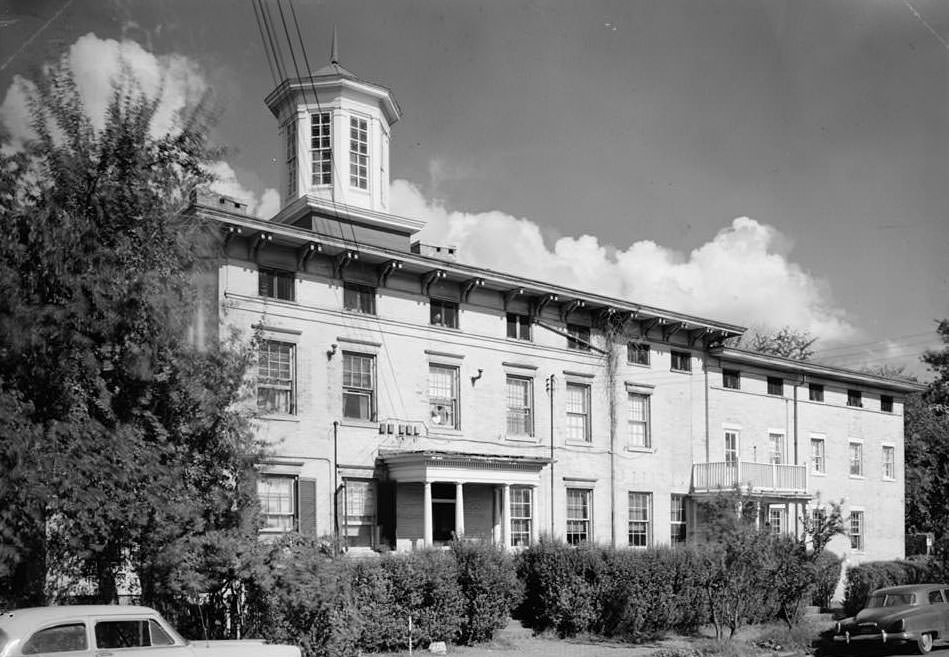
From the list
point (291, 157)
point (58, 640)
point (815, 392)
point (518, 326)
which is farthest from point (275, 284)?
point (815, 392)

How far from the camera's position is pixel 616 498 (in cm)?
3266

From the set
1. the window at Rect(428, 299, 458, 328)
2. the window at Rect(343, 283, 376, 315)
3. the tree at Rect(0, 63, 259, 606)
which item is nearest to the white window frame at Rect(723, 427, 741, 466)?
the window at Rect(428, 299, 458, 328)

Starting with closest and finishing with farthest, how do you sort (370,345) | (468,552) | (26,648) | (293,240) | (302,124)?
(26,648)
(468,552)
(293,240)
(370,345)
(302,124)

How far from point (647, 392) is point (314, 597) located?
67.1 ft

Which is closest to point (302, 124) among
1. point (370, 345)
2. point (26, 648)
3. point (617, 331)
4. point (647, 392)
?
point (370, 345)

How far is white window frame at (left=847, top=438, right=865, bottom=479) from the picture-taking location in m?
41.4

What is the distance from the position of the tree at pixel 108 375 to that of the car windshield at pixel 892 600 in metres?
16.0

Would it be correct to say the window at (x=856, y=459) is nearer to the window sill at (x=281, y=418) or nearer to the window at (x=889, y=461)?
the window at (x=889, y=461)

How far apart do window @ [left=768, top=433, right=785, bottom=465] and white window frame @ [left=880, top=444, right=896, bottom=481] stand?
23.5ft

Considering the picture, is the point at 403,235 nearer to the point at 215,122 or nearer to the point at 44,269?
the point at 215,122

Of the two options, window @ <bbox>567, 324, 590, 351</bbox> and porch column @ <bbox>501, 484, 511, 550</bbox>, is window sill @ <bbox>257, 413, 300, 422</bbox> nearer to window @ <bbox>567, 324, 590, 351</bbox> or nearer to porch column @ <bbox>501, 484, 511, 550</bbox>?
porch column @ <bbox>501, 484, 511, 550</bbox>

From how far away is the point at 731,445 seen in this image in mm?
37062

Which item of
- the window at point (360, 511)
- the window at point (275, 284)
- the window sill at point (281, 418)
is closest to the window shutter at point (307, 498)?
the window at point (360, 511)

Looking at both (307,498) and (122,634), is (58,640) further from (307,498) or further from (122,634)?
(307,498)
